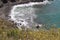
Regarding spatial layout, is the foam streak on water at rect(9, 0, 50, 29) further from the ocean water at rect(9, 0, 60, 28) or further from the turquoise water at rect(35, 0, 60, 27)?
the turquoise water at rect(35, 0, 60, 27)

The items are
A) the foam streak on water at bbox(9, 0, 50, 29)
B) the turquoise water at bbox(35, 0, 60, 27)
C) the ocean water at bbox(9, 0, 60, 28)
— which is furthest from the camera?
the turquoise water at bbox(35, 0, 60, 27)

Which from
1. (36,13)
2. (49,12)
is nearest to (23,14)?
(36,13)

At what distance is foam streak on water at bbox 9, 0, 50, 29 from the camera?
156 feet

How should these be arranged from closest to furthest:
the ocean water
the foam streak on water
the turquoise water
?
the foam streak on water → the ocean water → the turquoise water

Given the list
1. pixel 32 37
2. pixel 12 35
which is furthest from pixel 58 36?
pixel 12 35

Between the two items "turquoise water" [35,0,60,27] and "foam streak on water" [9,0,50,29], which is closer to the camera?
"foam streak on water" [9,0,50,29]

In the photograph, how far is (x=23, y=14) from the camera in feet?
181

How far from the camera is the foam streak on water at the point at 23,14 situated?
4756 cm

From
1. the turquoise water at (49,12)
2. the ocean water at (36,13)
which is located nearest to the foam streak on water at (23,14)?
the ocean water at (36,13)

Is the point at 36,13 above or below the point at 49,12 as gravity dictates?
above

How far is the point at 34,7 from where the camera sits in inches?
2491

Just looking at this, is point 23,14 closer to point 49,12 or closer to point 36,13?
point 36,13

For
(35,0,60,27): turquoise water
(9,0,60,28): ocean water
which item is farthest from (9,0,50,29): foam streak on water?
(35,0,60,27): turquoise water

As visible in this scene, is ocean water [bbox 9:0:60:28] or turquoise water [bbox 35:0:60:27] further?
turquoise water [bbox 35:0:60:27]
